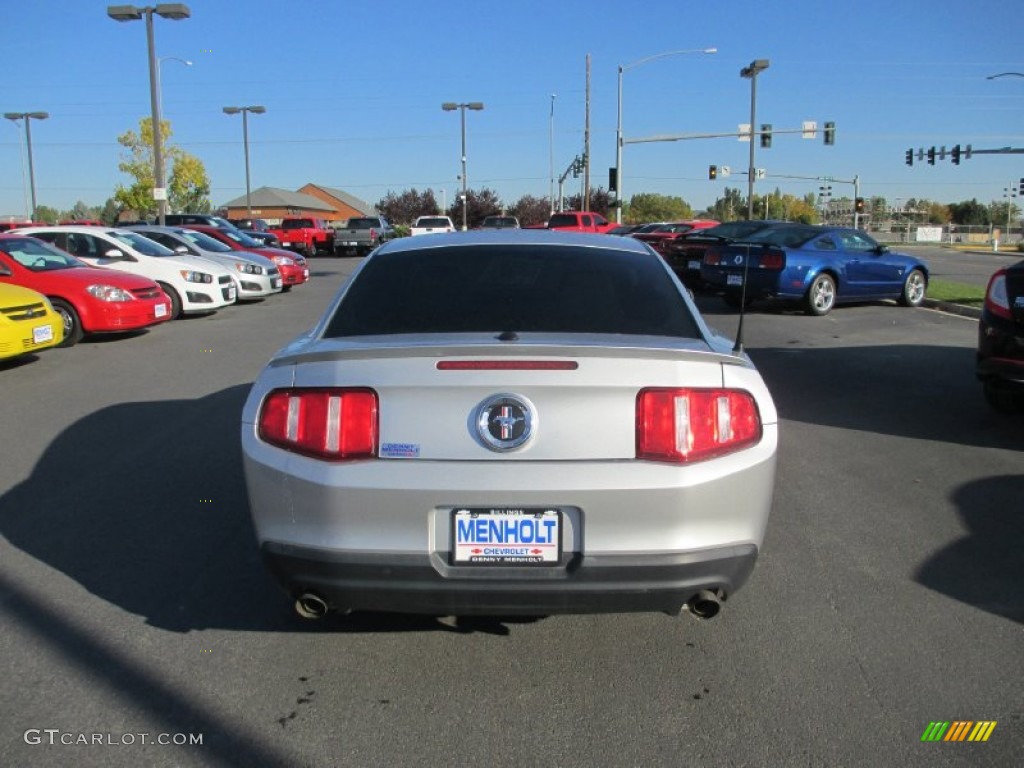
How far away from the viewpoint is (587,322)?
12.3ft

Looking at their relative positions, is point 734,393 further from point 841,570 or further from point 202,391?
point 202,391

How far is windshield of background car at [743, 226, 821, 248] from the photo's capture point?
15367 millimetres

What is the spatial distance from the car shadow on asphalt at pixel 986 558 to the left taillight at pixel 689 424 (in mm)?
1684

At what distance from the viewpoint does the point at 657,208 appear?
117000 mm

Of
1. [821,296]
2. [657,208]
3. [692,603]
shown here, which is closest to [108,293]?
[692,603]

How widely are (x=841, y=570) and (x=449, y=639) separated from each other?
1.99 meters

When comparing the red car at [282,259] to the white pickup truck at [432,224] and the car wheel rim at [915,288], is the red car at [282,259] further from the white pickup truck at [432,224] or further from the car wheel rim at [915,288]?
the white pickup truck at [432,224]

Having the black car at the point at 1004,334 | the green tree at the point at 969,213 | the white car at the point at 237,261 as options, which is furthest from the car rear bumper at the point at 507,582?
the green tree at the point at 969,213

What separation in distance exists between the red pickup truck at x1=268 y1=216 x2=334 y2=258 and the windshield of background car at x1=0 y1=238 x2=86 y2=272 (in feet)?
90.0

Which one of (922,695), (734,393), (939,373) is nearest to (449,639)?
(734,393)

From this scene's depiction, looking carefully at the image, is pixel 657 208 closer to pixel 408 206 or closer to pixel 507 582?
pixel 408 206

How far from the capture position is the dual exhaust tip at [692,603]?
3111mm

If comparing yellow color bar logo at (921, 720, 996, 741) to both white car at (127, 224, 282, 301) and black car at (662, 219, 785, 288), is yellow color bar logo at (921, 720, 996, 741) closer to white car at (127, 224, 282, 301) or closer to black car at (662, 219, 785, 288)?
black car at (662, 219, 785, 288)

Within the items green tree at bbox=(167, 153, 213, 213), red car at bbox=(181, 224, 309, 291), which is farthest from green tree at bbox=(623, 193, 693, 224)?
red car at bbox=(181, 224, 309, 291)
